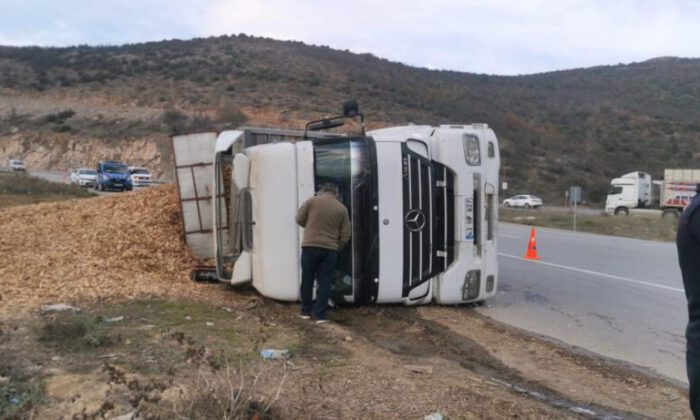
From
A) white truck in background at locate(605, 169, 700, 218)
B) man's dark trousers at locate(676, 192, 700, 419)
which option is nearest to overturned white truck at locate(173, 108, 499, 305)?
man's dark trousers at locate(676, 192, 700, 419)

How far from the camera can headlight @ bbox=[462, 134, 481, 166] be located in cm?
708

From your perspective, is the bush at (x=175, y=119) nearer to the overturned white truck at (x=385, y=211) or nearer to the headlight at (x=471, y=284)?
the overturned white truck at (x=385, y=211)

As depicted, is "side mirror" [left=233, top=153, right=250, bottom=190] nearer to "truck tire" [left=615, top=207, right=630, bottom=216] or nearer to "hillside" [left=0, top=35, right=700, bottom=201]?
"truck tire" [left=615, top=207, right=630, bottom=216]

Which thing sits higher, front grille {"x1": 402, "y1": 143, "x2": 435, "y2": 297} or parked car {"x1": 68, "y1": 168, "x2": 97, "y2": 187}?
parked car {"x1": 68, "y1": 168, "x2": 97, "y2": 187}

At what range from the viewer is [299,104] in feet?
173

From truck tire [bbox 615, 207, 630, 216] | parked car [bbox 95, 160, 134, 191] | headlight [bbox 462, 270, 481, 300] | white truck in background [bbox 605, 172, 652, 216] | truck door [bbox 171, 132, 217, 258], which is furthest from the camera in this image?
truck tire [bbox 615, 207, 630, 216]

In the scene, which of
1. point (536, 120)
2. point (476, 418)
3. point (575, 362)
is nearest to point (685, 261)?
point (476, 418)

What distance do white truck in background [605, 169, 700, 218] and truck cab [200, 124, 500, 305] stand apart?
30242 mm

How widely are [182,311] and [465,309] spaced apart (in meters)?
3.43

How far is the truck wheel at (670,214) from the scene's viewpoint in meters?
32.8

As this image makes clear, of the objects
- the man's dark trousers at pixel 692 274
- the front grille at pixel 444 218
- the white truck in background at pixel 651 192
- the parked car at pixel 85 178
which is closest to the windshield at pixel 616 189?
the white truck in background at pixel 651 192

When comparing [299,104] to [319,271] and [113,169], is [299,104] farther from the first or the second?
[319,271]

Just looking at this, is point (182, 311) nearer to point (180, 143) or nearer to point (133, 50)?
point (180, 143)

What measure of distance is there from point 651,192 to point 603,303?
33.2m
